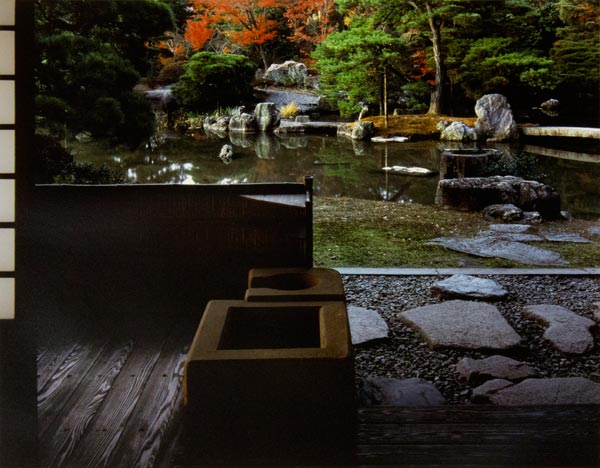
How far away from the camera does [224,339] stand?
2.11 meters

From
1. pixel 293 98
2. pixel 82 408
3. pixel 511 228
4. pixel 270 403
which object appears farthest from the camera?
pixel 293 98

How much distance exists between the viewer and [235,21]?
867 inches

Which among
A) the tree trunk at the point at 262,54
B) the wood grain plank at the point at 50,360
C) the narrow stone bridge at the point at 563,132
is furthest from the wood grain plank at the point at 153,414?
the tree trunk at the point at 262,54

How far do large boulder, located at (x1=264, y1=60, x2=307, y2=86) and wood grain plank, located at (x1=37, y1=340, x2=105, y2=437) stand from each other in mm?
20225

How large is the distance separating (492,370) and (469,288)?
3.83ft

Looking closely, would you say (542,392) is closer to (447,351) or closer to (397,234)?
(447,351)

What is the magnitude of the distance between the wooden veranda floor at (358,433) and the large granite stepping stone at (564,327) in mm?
1102

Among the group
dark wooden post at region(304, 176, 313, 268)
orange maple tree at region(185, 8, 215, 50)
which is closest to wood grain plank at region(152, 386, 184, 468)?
dark wooden post at region(304, 176, 313, 268)

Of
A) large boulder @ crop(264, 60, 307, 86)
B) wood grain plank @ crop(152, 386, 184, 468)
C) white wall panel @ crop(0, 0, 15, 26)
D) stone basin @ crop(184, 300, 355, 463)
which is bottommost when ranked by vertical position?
wood grain plank @ crop(152, 386, 184, 468)

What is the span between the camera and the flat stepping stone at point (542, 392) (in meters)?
2.58

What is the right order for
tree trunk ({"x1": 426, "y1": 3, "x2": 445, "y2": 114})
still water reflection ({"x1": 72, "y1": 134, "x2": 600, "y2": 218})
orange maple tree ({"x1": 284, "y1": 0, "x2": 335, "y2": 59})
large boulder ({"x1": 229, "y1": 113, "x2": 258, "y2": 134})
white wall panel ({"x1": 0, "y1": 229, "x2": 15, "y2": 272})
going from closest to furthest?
white wall panel ({"x1": 0, "y1": 229, "x2": 15, "y2": 272}) → still water reflection ({"x1": 72, "y1": 134, "x2": 600, "y2": 218}) → tree trunk ({"x1": 426, "y1": 3, "x2": 445, "y2": 114}) → large boulder ({"x1": 229, "y1": 113, "x2": 258, "y2": 134}) → orange maple tree ({"x1": 284, "y1": 0, "x2": 335, "y2": 59})

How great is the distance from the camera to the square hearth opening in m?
2.25

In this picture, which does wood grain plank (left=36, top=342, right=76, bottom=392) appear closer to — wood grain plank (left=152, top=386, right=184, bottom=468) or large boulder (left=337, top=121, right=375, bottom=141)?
wood grain plank (left=152, top=386, right=184, bottom=468)

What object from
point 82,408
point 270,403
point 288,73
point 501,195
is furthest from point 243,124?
point 270,403
